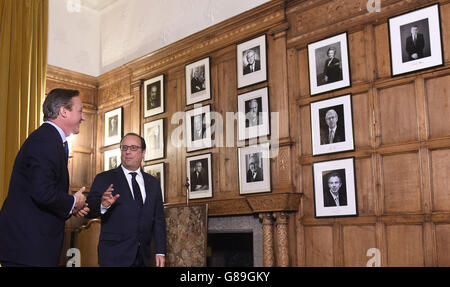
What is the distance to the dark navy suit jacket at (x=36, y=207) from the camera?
2492 mm

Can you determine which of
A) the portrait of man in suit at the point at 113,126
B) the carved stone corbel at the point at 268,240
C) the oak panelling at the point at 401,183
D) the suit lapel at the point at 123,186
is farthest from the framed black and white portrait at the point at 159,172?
the oak panelling at the point at 401,183

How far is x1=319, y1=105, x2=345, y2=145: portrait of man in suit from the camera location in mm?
4754

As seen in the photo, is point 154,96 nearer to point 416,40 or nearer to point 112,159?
point 112,159

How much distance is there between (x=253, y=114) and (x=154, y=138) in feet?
6.29

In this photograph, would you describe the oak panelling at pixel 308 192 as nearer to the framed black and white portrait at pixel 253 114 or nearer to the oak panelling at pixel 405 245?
the framed black and white portrait at pixel 253 114

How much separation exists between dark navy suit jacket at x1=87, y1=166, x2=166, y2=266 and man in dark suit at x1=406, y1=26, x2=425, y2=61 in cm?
257

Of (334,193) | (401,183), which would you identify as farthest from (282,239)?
(401,183)

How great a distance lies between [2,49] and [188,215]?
362 centimetres

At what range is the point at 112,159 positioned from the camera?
758 cm

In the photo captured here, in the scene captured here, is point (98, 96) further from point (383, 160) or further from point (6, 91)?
point (383, 160)

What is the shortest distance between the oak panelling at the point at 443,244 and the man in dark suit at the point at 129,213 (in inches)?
90.0

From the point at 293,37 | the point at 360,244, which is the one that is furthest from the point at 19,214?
the point at 293,37

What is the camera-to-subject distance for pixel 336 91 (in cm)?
485

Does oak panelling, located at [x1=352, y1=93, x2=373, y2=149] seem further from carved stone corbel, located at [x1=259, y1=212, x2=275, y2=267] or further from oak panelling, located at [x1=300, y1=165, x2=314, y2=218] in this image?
carved stone corbel, located at [x1=259, y1=212, x2=275, y2=267]
